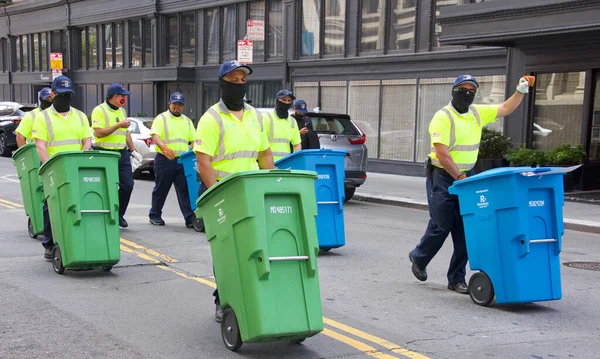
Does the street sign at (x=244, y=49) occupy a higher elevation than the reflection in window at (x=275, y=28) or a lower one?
lower

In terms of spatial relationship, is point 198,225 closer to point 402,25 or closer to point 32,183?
point 32,183

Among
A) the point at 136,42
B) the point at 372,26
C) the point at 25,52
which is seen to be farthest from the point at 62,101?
the point at 25,52

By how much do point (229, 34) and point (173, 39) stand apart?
13.3 ft

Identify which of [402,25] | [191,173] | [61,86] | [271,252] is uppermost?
[402,25]

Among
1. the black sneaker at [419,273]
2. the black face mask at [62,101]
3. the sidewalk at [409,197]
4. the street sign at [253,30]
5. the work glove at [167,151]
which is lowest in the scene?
the sidewalk at [409,197]

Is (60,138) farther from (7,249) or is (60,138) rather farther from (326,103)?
(326,103)

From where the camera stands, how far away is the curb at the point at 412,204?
12.1 m

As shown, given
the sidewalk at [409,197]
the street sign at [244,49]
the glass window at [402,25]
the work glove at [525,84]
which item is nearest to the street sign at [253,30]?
the street sign at [244,49]

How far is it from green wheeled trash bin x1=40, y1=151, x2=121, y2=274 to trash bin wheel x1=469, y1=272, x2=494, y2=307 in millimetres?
3475

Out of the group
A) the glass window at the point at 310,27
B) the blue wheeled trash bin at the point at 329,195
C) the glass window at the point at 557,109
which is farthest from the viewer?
the glass window at the point at 310,27

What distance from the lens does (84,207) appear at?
757 centimetres

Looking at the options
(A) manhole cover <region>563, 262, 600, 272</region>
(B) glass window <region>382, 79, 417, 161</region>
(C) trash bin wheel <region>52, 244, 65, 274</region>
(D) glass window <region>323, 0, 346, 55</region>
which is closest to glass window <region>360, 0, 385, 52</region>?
(D) glass window <region>323, 0, 346, 55</region>

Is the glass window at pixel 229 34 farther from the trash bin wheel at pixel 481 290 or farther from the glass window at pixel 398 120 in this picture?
the trash bin wheel at pixel 481 290

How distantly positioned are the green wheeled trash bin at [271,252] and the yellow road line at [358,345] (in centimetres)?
57
